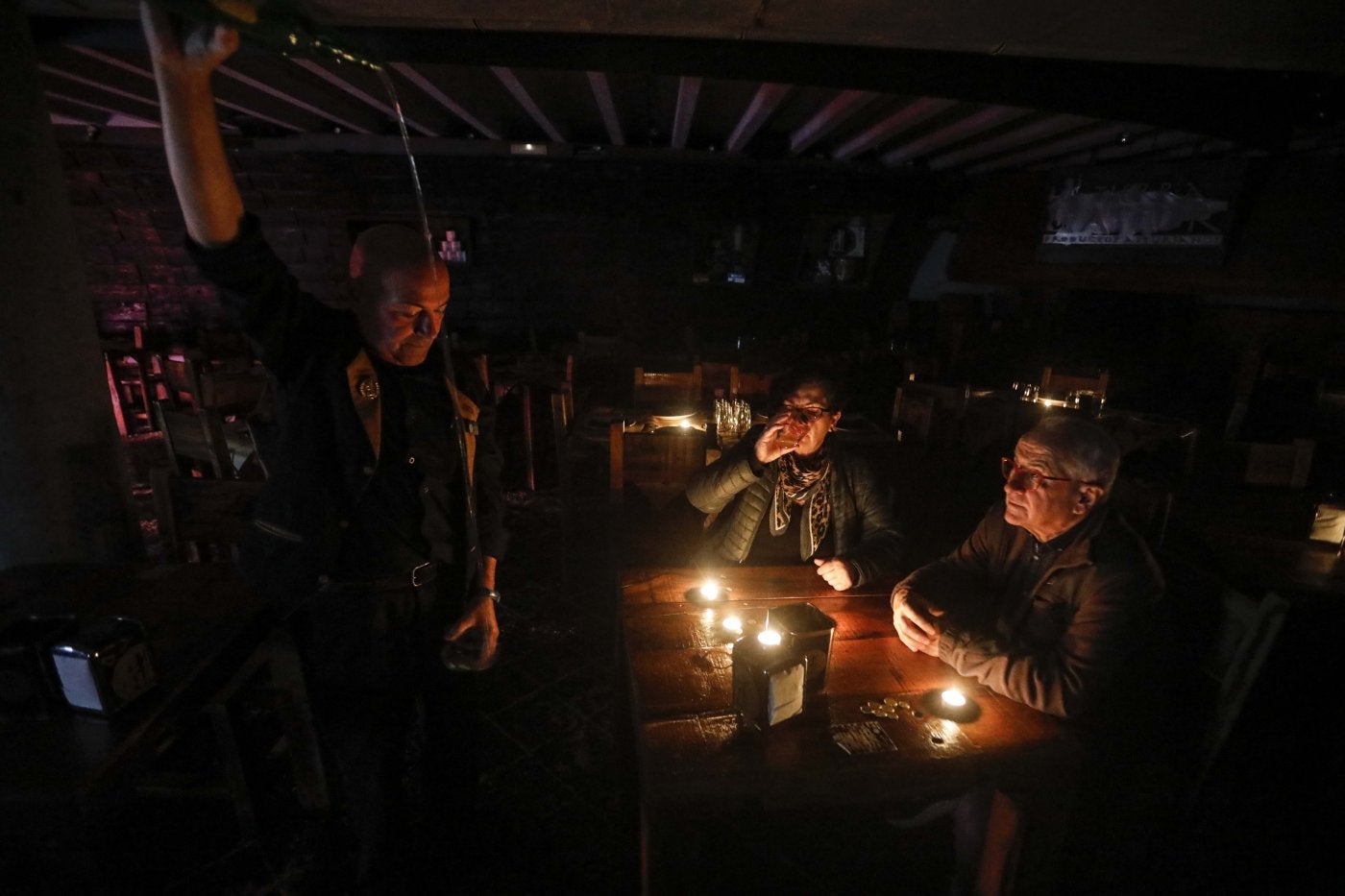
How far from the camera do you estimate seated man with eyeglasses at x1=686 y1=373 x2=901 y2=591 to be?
2705mm

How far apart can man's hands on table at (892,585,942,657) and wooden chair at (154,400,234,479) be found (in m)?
3.54

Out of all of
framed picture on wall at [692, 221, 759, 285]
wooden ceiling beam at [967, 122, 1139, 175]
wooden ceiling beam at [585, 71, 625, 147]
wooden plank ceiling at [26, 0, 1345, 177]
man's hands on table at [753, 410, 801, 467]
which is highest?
wooden ceiling beam at [585, 71, 625, 147]

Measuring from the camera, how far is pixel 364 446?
1.90m

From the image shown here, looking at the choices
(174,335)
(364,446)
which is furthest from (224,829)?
(174,335)

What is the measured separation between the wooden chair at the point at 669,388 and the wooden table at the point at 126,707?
3.98m

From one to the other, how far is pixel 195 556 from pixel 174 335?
22.8 feet

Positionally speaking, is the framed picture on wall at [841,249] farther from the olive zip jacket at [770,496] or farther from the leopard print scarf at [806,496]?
the leopard print scarf at [806,496]

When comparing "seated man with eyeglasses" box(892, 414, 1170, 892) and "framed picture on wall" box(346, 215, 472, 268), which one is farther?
"framed picture on wall" box(346, 215, 472, 268)

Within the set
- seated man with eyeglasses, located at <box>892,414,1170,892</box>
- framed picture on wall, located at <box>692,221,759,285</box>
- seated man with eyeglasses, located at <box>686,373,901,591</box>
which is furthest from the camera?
framed picture on wall, located at <box>692,221,759,285</box>

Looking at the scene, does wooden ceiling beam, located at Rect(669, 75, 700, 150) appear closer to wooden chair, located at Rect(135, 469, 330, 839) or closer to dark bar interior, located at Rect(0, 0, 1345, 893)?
dark bar interior, located at Rect(0, 0, 1345, 893)

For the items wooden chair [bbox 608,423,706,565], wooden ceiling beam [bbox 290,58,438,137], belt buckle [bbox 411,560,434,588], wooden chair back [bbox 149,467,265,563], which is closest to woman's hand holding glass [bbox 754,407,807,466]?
wooden chair [bbox 608,423,706,565]

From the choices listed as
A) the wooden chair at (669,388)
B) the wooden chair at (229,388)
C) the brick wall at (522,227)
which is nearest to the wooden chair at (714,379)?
the wooden chair at (669,388)

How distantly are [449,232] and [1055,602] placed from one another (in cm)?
844

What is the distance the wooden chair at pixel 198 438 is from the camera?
11.4ft
